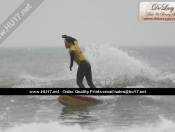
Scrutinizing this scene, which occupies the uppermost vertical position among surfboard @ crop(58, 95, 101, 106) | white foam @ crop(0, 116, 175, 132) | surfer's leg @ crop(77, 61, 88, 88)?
surfer's leg @ crop(77, 61, 88, 88)

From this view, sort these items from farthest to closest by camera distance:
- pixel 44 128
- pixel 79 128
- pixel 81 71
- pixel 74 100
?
1. pixel 74 100
2. pixel 81 71
3. pixel 79 128
4. pixel 44 128

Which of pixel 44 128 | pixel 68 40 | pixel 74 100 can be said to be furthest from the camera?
pixel 74 100

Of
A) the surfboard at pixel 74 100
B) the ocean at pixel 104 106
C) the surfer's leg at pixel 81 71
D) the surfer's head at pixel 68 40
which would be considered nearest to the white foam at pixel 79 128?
the ocean at pixel 104 106

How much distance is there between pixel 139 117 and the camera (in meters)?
8.85

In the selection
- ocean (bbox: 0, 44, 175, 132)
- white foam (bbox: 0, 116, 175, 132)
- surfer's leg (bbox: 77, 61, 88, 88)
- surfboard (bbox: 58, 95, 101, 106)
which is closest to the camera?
white foam (bbox: 0, 116, 175, 132)

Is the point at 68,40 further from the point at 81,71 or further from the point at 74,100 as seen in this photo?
the point at 74,100

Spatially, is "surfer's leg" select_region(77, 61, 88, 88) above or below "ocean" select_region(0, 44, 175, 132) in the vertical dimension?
above

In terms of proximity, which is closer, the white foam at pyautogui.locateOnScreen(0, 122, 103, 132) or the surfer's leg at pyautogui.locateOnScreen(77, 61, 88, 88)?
the white foam at pyautogui.locateOnScreen(0, 122, 103, 132)

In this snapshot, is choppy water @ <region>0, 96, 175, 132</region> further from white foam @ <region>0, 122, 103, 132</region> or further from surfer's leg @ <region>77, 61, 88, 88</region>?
surfer's leg @ <region>77, 61, 88, 88</region>

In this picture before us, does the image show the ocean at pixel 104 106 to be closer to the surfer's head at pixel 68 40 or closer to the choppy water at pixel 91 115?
the choppy water at pixel 91 115

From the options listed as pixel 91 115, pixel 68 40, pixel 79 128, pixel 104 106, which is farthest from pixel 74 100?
pixel 79 128

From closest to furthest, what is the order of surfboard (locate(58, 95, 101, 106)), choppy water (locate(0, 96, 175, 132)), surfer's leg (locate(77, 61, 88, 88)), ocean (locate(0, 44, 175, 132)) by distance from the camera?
choppy water (locate(0, 96, 175, 132))
ocean (locate(0, 44, 175, 132))
surfer's leg (locate(77, 61, 88, 88))
surfboard (locate(58, 95, 101, 106))

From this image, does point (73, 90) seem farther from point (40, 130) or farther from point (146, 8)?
point (146, 8)

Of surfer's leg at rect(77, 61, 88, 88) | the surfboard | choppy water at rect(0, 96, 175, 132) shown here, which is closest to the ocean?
choppy water at rect(0, 96, 175, 132)
